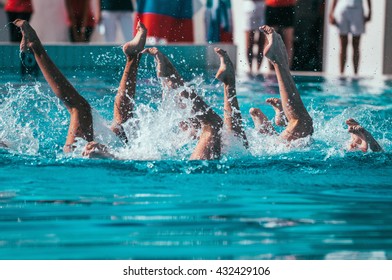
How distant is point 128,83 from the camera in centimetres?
544

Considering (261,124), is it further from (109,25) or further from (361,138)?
(109,25)

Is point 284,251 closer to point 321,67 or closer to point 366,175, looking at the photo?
point 366,175

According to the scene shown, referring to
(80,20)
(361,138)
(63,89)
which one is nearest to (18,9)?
(80,20)

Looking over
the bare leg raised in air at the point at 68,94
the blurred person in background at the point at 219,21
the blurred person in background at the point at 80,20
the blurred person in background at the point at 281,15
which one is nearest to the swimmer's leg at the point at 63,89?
the bare leg raised in air at the point at 68,94

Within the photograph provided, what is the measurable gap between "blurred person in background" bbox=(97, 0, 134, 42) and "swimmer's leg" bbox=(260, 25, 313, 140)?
677 cm

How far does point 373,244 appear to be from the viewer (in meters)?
3.87

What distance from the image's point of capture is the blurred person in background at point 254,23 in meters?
12.2

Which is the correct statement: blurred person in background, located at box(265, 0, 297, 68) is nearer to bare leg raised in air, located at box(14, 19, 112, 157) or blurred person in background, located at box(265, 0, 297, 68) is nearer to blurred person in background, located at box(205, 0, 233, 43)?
blurred person in background, located at box(205, 0, 233, 43)

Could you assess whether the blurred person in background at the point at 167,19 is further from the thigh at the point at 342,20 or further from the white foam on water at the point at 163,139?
the white foam on water at the point at 163,139

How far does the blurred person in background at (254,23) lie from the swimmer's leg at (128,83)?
6.92m

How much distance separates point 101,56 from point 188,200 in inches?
311

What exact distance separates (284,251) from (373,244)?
1.26 ft

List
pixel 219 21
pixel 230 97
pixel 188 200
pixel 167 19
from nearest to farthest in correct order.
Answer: pixel 188 200
pixel 230 97
pixel 167 19
pixel 219 21
